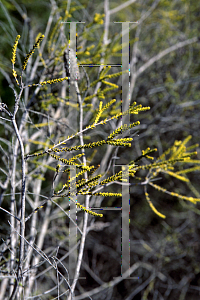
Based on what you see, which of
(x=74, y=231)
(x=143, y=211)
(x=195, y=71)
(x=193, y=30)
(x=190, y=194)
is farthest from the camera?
(x=143, y=211)

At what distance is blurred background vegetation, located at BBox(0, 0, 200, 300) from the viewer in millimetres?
4047

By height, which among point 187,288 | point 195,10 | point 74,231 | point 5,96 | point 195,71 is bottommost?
point 187,288

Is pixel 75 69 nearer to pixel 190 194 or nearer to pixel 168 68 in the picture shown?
pixel 168 68

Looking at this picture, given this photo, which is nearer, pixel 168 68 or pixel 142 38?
pixel 142 38

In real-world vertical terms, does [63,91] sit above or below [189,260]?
above

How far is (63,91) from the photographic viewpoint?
2.48 metres

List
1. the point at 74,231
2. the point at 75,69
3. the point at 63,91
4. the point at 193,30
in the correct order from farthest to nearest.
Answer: the point at 193,30 → the point at 63,91 → the point at 74,231 → the point at 75,69

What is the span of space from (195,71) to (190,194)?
8.49 feet

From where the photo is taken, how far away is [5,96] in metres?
4.51

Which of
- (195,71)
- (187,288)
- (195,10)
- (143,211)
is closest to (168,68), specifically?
(195,71)

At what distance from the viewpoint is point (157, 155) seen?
4.87m

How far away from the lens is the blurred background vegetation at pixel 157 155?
4.05m

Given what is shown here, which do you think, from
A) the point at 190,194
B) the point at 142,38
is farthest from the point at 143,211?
the point at 142,38

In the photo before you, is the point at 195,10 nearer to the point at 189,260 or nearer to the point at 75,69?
the point at 75,69
